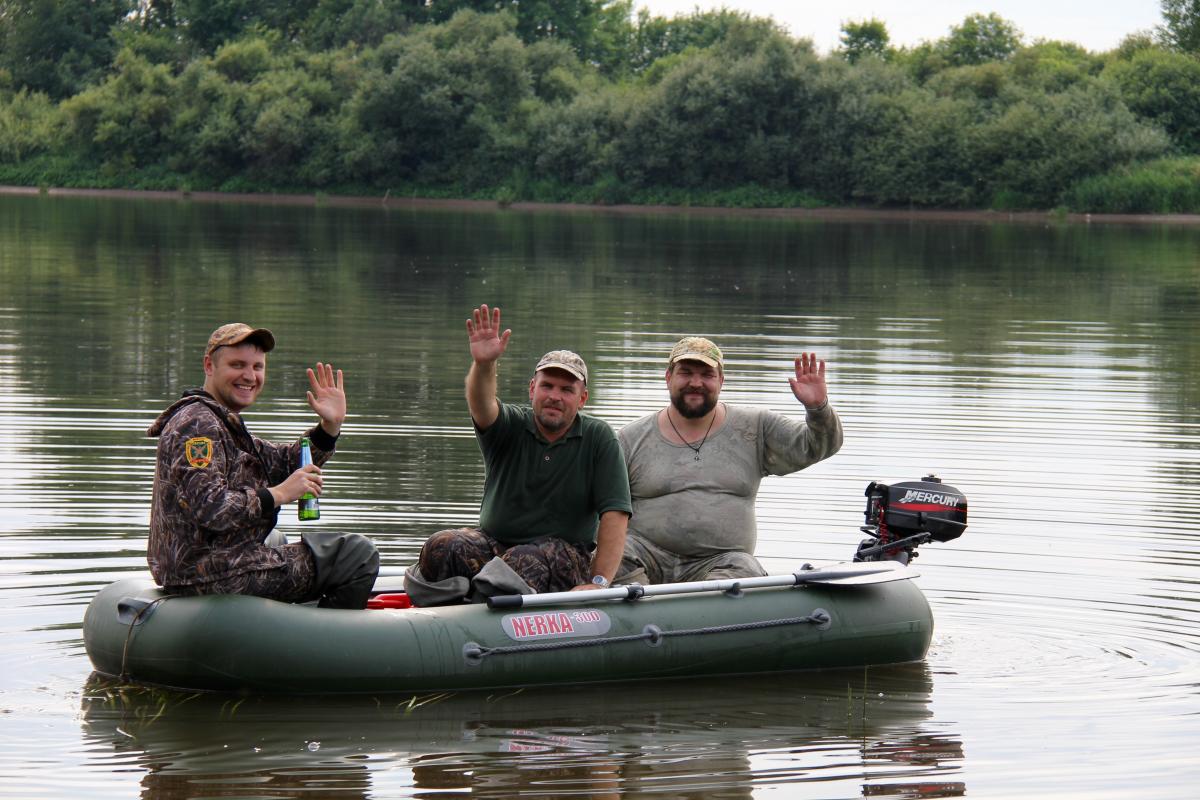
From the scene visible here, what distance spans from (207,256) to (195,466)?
23484 mm

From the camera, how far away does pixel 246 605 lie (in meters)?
6.52

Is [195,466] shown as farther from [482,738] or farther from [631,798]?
[631,798]

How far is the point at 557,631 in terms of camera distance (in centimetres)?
693

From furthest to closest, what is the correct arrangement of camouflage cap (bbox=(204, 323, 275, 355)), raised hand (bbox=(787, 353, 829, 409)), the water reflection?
raised hand (bbox=(787, 353, 829, 409))
camouflage cap (bbox=(204, 323, 275, 355))
the water reflection

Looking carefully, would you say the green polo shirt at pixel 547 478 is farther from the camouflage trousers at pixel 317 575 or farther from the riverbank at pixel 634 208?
the riverbank at pixel 634 208

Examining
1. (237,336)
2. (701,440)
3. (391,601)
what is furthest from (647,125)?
(237,336)

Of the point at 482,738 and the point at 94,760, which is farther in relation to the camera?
the point at 482,738

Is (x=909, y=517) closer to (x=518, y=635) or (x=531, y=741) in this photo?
(x=518, y=635)

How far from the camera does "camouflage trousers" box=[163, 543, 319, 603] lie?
654cm

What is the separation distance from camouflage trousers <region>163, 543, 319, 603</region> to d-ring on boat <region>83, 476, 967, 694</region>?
1.8 inches

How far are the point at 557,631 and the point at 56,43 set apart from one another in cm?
7753

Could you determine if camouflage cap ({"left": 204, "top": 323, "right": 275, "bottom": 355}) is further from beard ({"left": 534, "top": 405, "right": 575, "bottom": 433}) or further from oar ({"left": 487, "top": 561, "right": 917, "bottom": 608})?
oar ({"left": 487, "top": 561, "right": 917, "bottom": 608})

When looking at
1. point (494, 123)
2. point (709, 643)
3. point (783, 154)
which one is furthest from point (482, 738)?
point (494, 123)

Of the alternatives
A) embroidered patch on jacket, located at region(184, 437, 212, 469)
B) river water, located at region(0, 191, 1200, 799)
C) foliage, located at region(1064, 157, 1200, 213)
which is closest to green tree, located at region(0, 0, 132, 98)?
foliage, located at region(1064, 157, 1200, 213)
